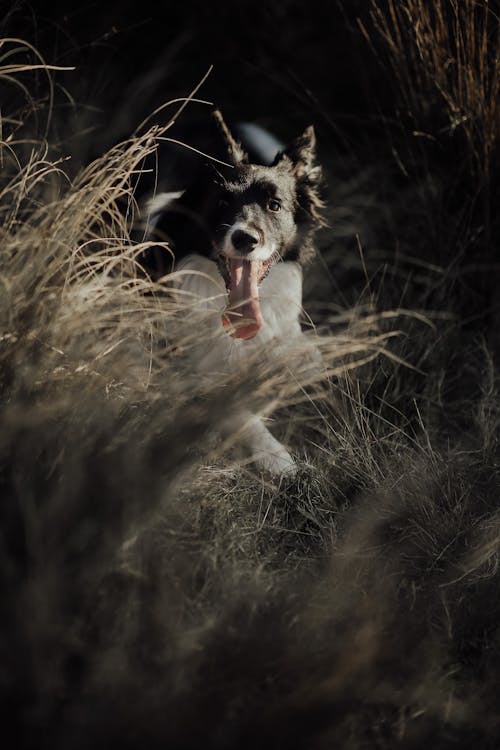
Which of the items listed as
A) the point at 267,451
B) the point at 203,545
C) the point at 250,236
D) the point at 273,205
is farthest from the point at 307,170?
the point at 203,545

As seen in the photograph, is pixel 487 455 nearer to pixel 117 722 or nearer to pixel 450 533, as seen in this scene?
pixel 450 533

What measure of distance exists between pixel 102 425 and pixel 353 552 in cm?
88

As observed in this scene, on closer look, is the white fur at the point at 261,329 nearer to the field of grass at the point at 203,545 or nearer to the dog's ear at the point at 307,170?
the field of grass at the point at 203,545

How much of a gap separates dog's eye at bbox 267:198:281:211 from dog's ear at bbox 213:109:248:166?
19 cm

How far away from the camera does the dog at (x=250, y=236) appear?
8.89 feet

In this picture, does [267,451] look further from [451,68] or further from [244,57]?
[244,57]

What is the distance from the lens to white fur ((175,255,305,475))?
90.8 inches

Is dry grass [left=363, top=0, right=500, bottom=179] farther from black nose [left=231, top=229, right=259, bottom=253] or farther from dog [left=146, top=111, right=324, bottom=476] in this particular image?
black nose [left=231, top=229, right=259, bottom=253]

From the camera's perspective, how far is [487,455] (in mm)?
2660

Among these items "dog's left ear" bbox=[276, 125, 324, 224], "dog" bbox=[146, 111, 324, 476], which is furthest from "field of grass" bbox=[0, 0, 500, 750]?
"dog's left ear" bbox=[276, 125, 324, 224]

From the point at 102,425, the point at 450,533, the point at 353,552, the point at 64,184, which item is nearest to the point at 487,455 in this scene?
the point at 450,533

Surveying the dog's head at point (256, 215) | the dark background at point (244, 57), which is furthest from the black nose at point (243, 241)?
the dark background at point (244, 57)

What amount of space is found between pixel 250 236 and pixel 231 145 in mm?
390

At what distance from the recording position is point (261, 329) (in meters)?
2.92
